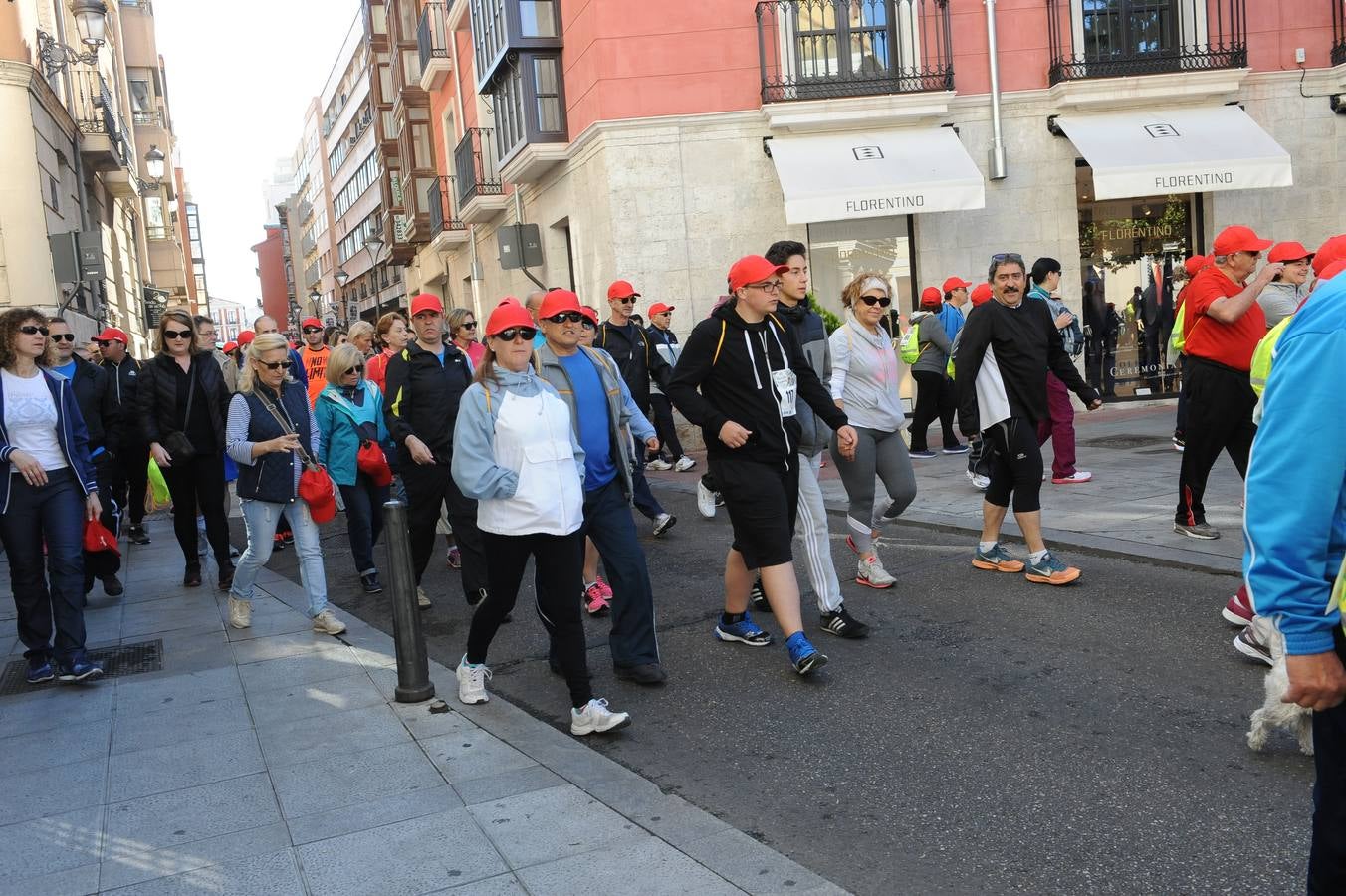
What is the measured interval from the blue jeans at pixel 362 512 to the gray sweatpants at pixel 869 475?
324 centimetres

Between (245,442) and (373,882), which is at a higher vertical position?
(245,442)

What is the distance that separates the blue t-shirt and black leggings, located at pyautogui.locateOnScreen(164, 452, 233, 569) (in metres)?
3.89

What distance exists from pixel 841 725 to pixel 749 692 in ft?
1.93

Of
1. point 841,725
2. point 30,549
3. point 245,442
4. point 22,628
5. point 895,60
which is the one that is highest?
point 895,60

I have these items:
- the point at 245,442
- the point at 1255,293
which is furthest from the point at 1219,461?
the point at 245,442

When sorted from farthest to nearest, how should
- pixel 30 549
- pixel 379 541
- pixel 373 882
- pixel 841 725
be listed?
pixel 379 541 → pixel 30 549 → pixel 841 725 → pixel 373 882

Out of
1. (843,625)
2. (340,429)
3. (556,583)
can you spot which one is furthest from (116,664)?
(843,625)

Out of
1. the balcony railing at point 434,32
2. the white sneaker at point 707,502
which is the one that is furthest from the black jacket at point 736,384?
the balcony railing at point 434,32

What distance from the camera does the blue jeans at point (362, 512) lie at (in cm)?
766

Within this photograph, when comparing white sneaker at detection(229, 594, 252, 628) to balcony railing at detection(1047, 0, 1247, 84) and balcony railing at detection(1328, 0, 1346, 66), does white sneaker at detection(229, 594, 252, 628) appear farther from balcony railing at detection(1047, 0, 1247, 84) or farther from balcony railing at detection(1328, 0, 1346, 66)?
balcony railing at detection(1328, 0, 1346, 66)

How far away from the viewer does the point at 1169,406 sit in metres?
16.3

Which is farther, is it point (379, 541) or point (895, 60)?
point (895, 60)

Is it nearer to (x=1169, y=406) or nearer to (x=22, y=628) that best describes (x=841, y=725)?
(x=22, y=628)

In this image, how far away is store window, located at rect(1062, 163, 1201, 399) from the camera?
56.0ft
